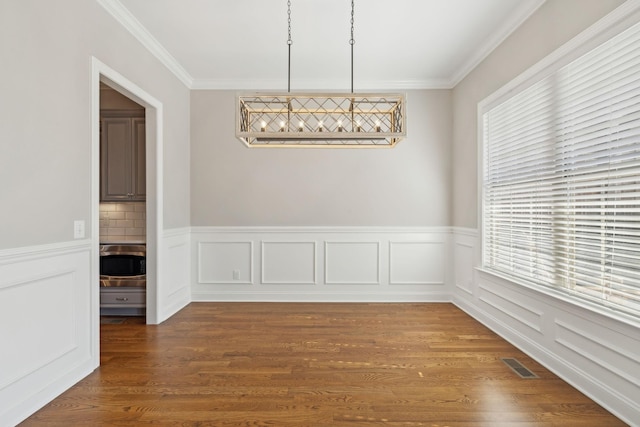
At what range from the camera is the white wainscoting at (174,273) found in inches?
158

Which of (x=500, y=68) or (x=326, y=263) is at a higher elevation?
(x=500, y=68)

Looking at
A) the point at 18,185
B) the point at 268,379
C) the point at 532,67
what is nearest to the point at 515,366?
the point at 268,379

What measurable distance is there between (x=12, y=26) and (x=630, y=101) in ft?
12.0

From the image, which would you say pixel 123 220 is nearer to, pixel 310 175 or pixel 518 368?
pixel 310 175

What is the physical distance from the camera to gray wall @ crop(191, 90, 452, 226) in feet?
15.8

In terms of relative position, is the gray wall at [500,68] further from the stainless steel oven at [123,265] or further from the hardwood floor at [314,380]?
the stainless steel oven at [123,265]

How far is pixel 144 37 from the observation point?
3502 millimetres

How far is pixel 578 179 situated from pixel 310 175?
3057 mm

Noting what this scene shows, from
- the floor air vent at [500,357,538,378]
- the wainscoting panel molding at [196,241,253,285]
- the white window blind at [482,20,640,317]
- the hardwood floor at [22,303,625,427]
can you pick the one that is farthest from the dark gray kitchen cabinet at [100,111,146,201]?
the floor air vent at [500,357,538,378]

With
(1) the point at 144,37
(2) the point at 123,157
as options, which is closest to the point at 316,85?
(1) the point at 144,37

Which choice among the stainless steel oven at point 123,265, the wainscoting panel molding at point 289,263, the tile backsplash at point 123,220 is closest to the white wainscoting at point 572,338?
the wainscoting panel molding at point 289,263

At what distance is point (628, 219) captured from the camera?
209 centimetres

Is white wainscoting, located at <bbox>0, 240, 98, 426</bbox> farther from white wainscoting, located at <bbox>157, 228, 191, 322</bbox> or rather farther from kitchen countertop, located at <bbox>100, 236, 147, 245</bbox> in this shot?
kitchen countertop, located at <bbox>100, 236, 147, 245</bbox>

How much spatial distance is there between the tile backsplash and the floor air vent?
4.07 metres
